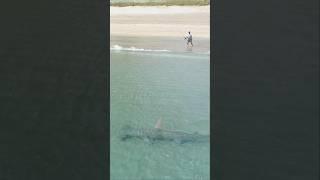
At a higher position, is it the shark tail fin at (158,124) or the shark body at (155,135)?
the shark tail fin at (158,124)

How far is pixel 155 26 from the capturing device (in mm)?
3518

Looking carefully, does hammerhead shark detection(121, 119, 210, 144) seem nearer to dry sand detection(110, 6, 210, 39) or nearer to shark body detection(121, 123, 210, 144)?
shark body detection(121, 123, 210, 144)

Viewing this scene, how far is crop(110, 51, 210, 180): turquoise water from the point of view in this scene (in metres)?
2.71

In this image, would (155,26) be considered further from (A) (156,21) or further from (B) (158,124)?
(B) (158,124)

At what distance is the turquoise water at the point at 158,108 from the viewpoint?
8.89ft

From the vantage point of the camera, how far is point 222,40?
4.59 ft

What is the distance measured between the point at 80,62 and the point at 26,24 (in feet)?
0.94

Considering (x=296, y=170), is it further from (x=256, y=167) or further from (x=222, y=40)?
(x=222, y=40)

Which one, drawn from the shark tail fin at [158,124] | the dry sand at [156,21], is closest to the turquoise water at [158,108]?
the shark tail fin at [158,124]

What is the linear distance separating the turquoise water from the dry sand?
170 millimetres

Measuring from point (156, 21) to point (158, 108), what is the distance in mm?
656

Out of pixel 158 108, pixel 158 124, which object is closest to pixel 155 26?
pixel 158 108

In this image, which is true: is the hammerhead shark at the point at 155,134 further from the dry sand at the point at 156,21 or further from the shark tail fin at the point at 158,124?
the dry sand at the point at 156,21

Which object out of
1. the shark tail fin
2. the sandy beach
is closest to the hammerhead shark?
the shark tail fin
